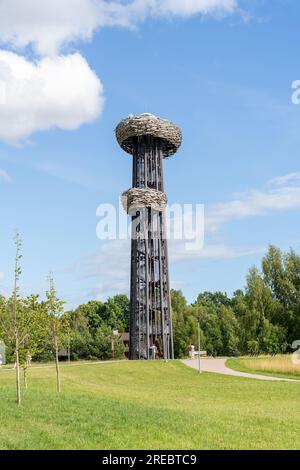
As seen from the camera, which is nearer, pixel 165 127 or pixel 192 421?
pixel 192 421

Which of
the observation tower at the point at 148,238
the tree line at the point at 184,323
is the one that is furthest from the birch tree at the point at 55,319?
the observation tower at the point at 148,238

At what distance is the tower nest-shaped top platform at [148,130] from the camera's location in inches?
2084

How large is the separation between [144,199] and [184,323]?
18.5 m

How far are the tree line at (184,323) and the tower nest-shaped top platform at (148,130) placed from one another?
1482cm

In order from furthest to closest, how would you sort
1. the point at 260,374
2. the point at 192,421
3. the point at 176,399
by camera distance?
the point at 260,374 → the point at 176,399 → the point at 192,421

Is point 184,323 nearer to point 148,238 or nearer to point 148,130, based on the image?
point 148,238

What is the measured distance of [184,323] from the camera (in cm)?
6372

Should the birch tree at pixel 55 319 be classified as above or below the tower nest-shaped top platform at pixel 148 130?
below

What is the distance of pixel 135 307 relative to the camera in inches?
2015

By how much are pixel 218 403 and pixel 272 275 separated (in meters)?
34.7

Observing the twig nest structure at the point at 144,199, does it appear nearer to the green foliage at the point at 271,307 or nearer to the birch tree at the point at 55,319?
the green foliage at the point at 271,307

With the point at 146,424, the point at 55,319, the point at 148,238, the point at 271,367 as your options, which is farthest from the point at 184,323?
the point at 146,424
